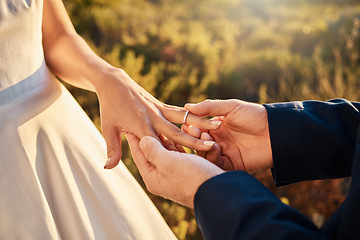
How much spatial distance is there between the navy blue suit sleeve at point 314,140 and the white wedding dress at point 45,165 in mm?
592

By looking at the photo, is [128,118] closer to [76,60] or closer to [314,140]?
[76,60]

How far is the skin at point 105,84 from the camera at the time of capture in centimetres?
148

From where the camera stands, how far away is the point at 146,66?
491 cm

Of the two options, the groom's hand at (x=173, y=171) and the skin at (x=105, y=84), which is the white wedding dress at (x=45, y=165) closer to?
the skin at (x=105, y=84)

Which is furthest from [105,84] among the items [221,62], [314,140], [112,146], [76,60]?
[221,62]

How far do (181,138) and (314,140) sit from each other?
0.55 m

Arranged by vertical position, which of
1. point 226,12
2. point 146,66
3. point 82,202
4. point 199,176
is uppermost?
point 199,176

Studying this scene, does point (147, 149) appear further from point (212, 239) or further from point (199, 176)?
point (212, 239)

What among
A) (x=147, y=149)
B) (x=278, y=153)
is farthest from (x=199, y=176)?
(x=278, y=153)

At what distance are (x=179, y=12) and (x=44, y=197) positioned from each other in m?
9.21

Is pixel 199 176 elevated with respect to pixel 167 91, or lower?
elevated

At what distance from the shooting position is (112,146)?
1.44m

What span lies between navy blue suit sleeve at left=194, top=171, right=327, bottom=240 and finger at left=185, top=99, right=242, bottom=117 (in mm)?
620

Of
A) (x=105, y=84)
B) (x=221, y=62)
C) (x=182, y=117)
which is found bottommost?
(x=221, y=62)
